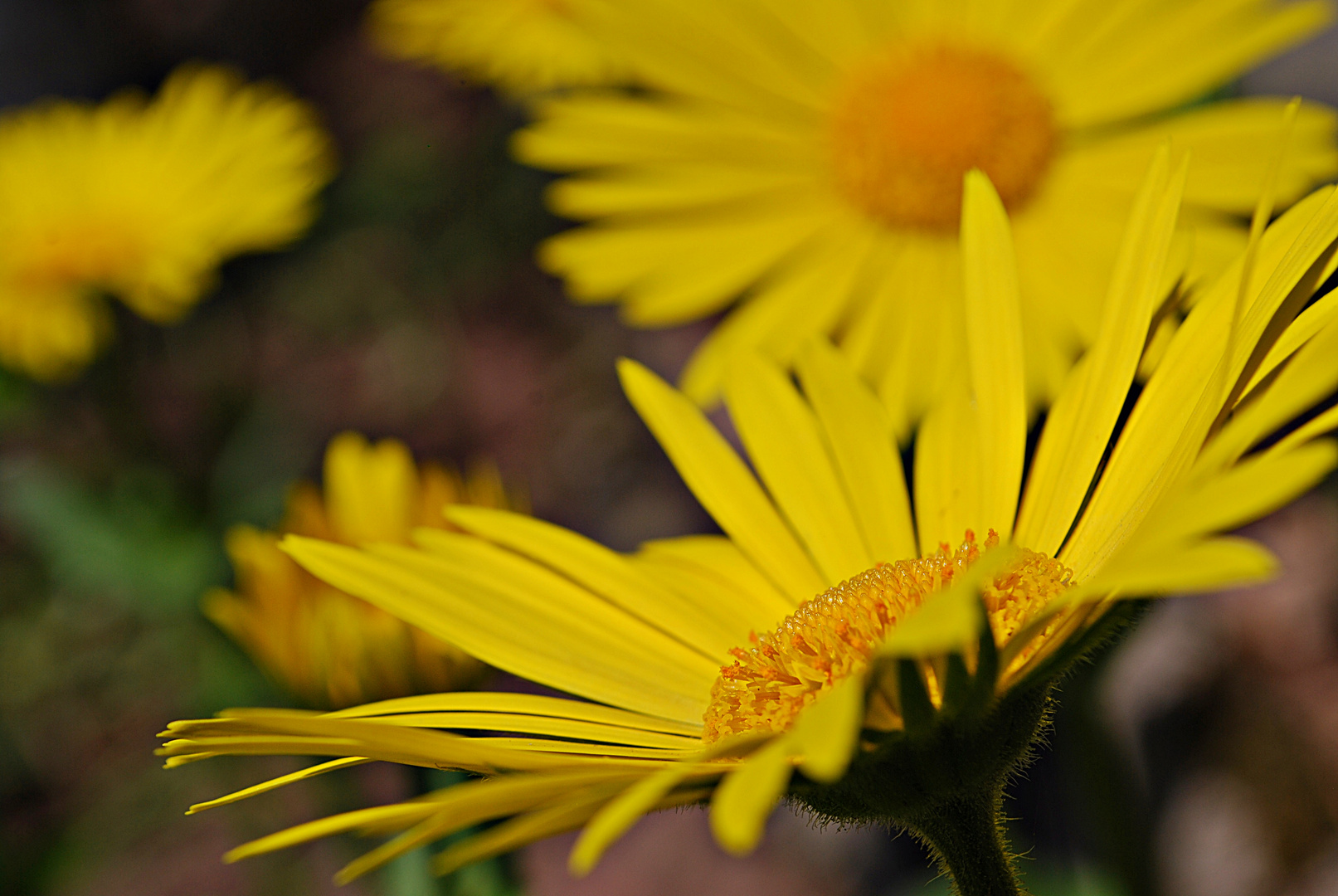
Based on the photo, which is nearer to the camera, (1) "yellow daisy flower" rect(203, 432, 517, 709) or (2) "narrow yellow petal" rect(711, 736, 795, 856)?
(2) "narrow yellow petal" rect(711, 736, 795, 856)

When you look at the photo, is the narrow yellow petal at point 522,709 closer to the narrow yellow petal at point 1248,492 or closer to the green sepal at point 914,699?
Result: the green sepal at point 914,699

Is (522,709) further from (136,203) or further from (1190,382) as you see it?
(136,203)

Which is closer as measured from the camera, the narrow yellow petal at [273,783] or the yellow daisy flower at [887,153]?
the narrow yellow petal at [273,783]

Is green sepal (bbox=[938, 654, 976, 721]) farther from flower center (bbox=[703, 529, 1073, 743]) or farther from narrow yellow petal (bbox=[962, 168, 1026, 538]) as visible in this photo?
narrow yellow petal (bbox=[962, 168, 1026, 538])

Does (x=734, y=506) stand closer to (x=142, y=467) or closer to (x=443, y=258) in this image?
(x=142, y=467)

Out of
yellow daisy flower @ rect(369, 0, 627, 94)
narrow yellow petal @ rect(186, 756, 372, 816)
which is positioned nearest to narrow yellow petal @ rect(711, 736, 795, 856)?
narrow yellow petal @ rect(186, 756, 372, 816)

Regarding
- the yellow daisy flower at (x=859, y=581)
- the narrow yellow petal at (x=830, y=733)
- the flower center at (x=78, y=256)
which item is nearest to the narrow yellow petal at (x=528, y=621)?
the yellow daisy flower at (x=859, y=581)
